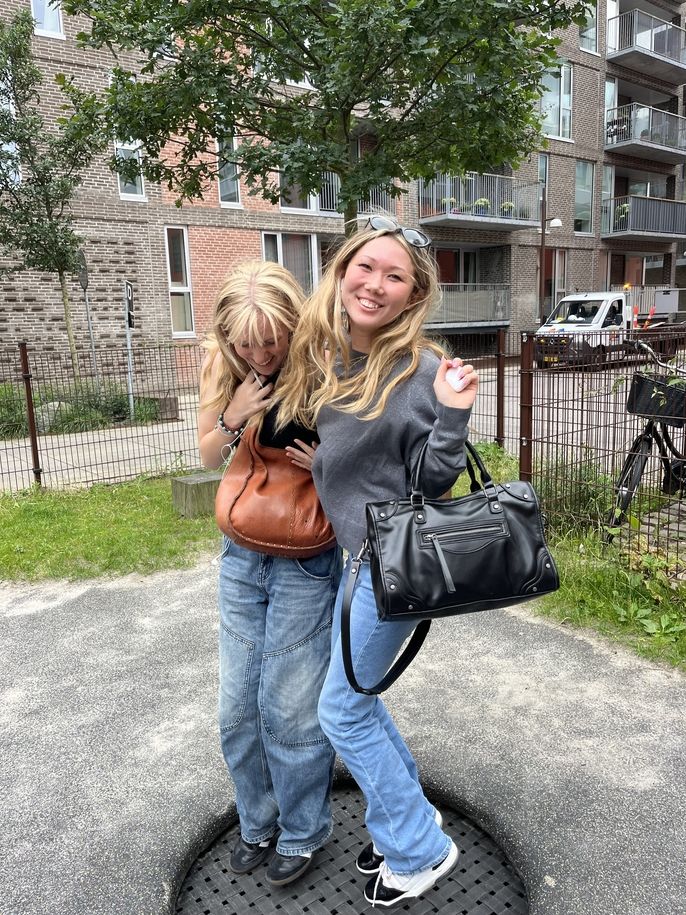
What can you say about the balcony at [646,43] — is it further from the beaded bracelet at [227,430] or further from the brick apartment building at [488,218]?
the beaded bracelet at [227,430]

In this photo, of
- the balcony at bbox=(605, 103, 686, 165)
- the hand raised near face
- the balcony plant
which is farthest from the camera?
the balcony plant

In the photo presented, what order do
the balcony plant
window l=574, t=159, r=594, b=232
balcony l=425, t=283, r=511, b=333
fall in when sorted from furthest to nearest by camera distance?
the balcony plant < window l=574, t=159, r=594, b=232 < balcony l=425, t=283, r=511, b=333

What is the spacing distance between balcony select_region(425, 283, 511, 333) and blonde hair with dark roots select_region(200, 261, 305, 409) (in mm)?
19157

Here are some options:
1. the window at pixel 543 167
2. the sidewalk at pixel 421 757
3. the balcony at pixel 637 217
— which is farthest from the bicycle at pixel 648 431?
the balcony at pixel 637 217

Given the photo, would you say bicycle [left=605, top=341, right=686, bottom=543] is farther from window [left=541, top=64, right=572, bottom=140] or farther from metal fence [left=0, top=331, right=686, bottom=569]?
window [left=541, top=64, right=572, bottom=140]

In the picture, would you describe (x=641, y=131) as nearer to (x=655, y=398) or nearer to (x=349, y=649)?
(x=655, y=398)

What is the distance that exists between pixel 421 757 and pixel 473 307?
21344mm

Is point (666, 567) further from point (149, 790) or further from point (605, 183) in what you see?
point (605, 183)

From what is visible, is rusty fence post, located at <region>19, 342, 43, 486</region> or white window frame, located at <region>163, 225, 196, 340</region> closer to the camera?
rusty fence post, located at <region>19, 342, 43, 486</region>

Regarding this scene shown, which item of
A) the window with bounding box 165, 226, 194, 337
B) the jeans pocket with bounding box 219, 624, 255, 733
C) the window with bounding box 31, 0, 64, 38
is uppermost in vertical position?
the window with bounding box 31, 0, 64, 38

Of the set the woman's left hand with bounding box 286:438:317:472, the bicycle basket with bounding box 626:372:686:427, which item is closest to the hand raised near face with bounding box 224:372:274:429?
the woman's left hand with bounding box 286:438:317:472

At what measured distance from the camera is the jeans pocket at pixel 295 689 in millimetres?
2080

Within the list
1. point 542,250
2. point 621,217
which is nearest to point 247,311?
point 542,250

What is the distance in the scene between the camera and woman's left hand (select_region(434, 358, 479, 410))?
1.69 meters
